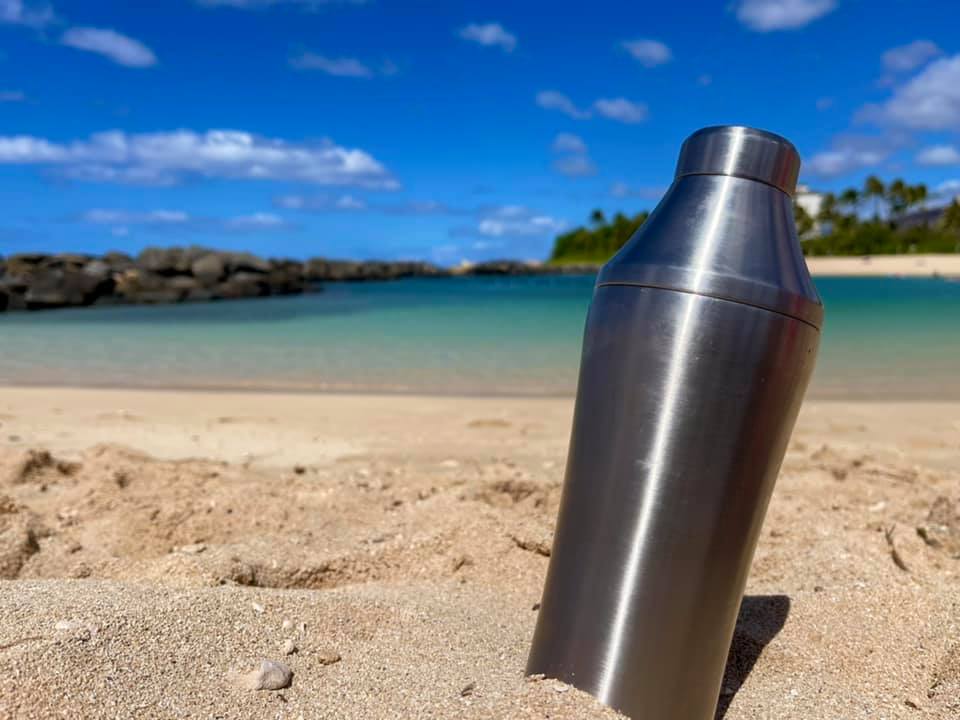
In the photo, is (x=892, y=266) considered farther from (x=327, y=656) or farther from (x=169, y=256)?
(x=327, y=656)

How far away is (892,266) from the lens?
7119 cm

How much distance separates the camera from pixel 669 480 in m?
1.67

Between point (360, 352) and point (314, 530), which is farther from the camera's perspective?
point (360, 352)

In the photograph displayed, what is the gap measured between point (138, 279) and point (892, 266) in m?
66.2

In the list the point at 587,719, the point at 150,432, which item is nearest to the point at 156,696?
the point at 587,719

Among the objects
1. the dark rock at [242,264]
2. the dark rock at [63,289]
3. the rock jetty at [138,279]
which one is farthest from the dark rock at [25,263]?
the dark rock at [242,264]

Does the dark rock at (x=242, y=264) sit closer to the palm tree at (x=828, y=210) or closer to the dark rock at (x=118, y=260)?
the dark rock at (x=118, y=260)

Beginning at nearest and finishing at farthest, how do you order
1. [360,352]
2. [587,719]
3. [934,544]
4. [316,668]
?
[587,719]
[316,668]
[934,544]
[360,352]

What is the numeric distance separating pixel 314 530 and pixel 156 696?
1710mm

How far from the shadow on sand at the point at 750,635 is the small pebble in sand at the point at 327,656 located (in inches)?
41.1

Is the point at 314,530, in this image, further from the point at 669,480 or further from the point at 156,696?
the point at 669,480

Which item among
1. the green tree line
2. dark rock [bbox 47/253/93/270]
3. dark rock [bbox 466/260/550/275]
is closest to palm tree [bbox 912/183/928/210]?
the green tree line

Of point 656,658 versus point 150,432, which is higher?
point 656,658

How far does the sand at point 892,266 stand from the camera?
66.4m
